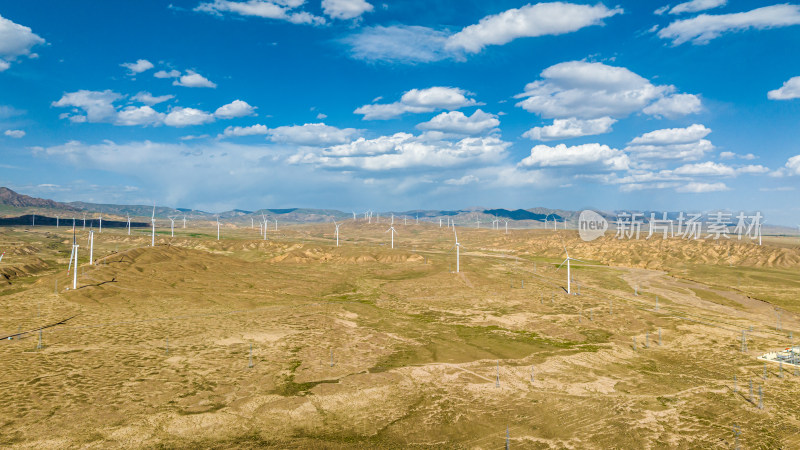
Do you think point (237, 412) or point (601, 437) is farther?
point (237, 412)

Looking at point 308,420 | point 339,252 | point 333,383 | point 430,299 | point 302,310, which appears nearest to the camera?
point 308,420

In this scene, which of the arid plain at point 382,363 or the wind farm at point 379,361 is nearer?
the arid plain at point 382,363

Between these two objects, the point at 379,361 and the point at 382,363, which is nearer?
the point at 382,363

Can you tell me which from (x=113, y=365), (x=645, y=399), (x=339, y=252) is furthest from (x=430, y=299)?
(x=339, y=252)

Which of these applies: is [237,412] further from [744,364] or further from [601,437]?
[744,364]

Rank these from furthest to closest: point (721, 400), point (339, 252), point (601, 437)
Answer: point (339, 252) → point (721, 400) → point (601, 437)
